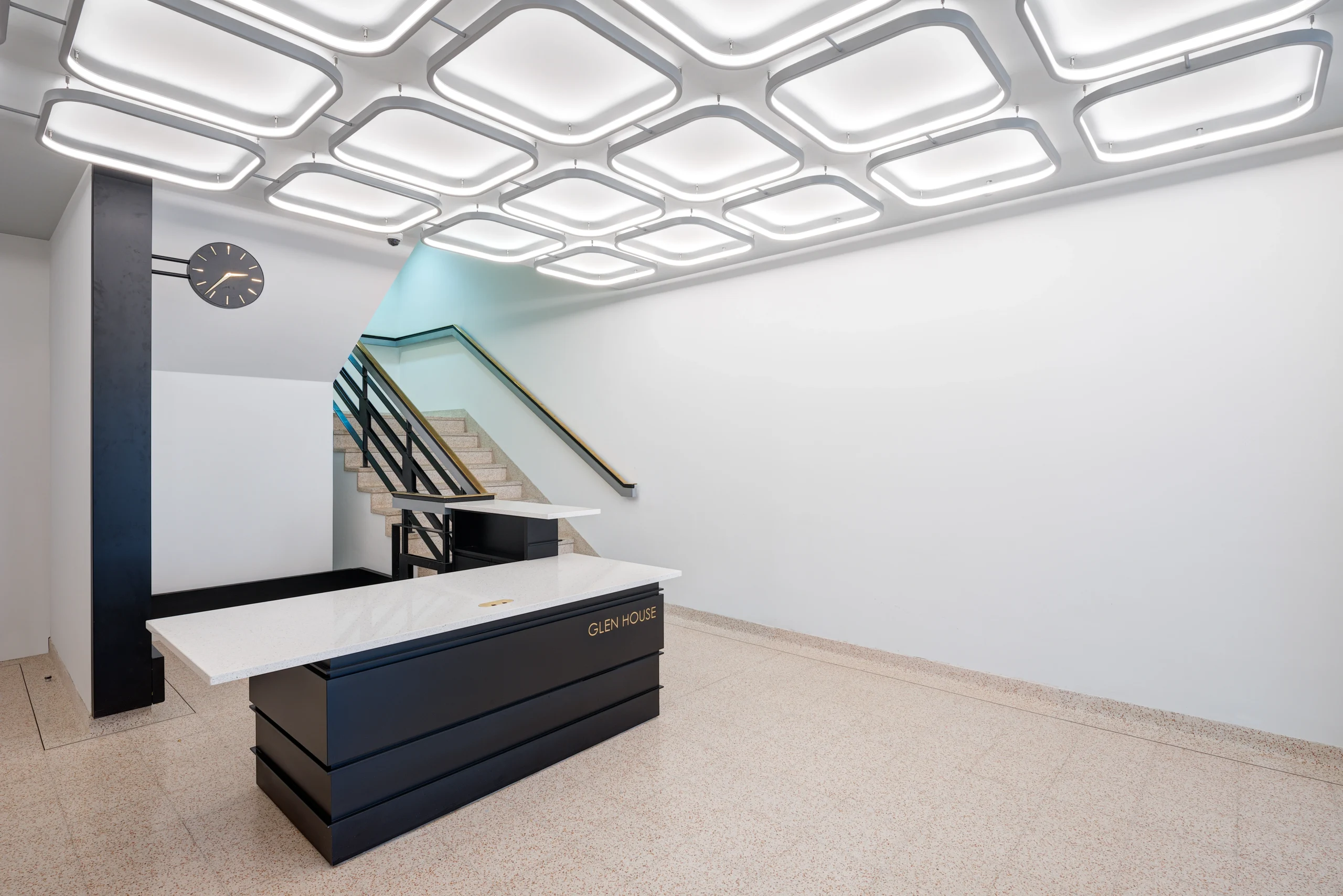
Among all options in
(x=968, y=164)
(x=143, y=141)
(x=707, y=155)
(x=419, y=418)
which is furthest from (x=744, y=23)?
(x=419, y=418)

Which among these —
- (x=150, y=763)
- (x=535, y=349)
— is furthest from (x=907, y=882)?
(x=535, y=349)

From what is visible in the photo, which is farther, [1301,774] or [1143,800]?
[1301,774]

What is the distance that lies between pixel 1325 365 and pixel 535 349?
5.72 meters

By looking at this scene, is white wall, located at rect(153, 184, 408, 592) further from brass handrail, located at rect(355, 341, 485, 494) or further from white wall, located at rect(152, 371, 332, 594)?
brass handrail, located at rect(355, 341, 485, 494)

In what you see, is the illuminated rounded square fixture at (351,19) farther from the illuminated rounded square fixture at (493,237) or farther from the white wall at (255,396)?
the white wall at (255,396)

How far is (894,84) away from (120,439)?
13.0 feet

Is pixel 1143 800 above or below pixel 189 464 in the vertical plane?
below

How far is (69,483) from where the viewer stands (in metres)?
3.93

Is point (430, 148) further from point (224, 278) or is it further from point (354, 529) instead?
point (354, 529)

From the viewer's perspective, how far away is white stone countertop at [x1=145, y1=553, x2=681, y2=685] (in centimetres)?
215

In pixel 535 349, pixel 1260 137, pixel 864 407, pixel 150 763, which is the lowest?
pixel 150 763

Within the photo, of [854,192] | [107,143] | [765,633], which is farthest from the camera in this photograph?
[765,633]

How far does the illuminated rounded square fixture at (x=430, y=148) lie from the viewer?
2543mm

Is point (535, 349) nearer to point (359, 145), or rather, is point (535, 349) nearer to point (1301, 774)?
point (359, 145)
